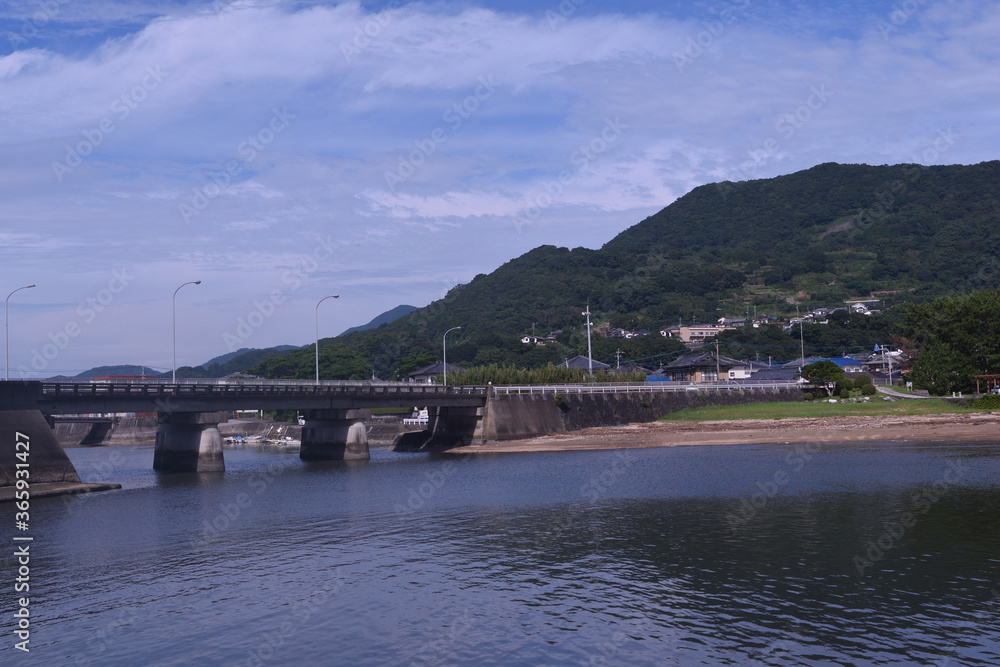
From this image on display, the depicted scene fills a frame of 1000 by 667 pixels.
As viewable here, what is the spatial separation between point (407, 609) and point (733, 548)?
13.5m

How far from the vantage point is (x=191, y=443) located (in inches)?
2798

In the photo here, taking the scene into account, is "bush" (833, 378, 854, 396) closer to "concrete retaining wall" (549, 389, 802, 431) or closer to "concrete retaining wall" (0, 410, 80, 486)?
"concrete retaining wall" (549, 389, 802, 431)

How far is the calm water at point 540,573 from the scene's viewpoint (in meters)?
22.8

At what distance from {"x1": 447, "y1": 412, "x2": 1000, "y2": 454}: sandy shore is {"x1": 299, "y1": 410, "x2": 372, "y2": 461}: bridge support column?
10.6 metres

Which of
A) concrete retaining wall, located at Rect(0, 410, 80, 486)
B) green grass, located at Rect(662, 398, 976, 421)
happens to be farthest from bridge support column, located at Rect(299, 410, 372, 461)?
green grass, located at Rect(662, 398, 976, 421)

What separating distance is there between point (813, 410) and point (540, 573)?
68.4 metres

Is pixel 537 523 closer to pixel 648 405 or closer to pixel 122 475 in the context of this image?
pixel 122 475

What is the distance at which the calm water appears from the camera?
74.7ft

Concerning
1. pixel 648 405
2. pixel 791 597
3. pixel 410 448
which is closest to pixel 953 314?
pixel 648 405

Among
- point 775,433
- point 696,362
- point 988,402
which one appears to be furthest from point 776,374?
point 775,433

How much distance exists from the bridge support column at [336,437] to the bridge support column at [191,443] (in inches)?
495

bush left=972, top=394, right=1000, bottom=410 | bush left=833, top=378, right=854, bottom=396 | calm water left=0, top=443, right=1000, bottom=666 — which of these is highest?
bush left=833, top=378, right=854, bottom=396

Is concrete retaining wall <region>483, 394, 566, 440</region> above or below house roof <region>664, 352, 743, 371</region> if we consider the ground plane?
below

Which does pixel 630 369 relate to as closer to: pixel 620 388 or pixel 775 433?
pixel 620 388
